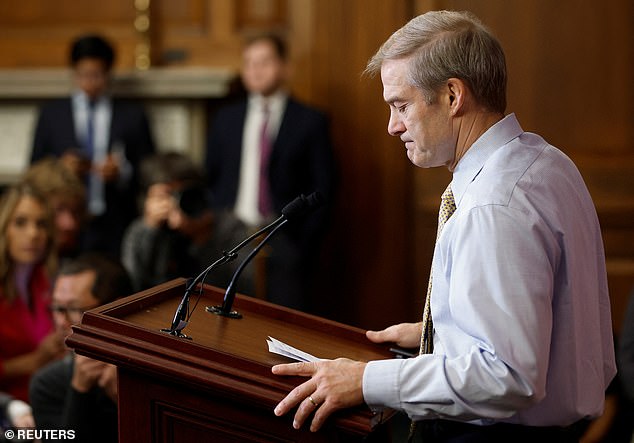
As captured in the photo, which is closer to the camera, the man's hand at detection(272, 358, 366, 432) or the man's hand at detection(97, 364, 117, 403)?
the man's hand at detection(272, 358, 366, 432)

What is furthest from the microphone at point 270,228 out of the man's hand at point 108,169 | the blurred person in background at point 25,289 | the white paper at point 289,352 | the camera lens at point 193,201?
the man's hand at point 108,169

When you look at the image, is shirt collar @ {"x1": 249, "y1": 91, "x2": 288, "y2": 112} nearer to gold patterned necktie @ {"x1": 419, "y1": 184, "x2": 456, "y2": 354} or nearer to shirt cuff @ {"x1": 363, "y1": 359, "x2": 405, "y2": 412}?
gold patterned necktie @ {"x1": 419, "y1": 184, "x2": 456, "y2": 354}

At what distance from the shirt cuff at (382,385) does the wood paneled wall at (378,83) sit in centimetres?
403

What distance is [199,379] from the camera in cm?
175

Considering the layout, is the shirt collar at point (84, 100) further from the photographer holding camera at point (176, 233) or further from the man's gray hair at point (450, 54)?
the man's gray hair at point (450, 54)

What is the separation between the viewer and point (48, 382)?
2902 millimetres

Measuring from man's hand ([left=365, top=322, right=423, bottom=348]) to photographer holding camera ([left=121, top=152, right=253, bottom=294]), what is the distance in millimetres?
2115

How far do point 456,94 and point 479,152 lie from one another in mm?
116

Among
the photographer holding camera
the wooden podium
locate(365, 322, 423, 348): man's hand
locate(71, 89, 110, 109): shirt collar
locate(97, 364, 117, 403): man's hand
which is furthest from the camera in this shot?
locate(71, 89, 110, 109): shirt collar

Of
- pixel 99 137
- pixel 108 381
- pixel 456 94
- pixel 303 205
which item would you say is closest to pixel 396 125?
pixel 456 94

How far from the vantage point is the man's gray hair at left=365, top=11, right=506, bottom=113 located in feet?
5.89

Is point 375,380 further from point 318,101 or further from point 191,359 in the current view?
point 318,101

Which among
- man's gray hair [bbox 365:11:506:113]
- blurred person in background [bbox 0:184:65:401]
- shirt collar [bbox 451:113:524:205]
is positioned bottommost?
blurred person in background [bbox 0:184:65:401]

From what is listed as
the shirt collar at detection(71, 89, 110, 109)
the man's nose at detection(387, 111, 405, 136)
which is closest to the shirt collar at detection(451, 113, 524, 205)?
the man's nose at detection(387, 111, 405, 136)
